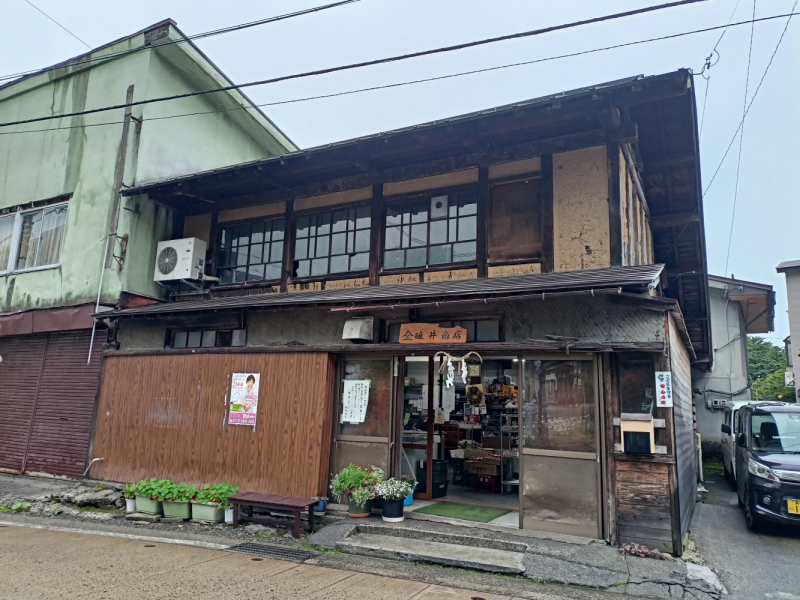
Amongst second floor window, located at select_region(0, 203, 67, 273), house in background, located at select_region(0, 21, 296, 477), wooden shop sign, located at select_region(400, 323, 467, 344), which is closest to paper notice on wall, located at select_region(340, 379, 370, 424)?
wooden shop sign, located at select_region(400, 323, 467, 344)

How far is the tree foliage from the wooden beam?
61.9ft

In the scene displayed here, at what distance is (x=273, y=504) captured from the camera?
7.78 m

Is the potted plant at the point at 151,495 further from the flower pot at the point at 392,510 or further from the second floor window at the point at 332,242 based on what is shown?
the second floor window at the point at 332,242

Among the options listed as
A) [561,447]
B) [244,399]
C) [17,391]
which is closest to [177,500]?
[244,399]

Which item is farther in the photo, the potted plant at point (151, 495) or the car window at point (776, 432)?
the potted plant at point (151, 495)

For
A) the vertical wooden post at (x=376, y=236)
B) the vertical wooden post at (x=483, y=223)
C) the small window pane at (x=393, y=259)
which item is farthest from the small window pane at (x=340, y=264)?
the vertical wooden post at (x=483, y=223)

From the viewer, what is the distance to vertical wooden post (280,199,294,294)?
1051 cm

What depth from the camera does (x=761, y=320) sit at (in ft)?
66.4

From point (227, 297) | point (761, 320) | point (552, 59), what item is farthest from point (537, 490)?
point (761, 320)

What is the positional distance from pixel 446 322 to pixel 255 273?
462 cm

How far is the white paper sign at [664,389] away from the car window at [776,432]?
3.19 meters

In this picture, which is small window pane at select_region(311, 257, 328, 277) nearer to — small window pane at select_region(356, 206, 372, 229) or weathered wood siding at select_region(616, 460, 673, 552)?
small window pane at select_region(356, 206, 372, 229)

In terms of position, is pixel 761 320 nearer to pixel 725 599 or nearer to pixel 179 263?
pixel 725 599

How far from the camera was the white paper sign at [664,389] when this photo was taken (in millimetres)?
6695
